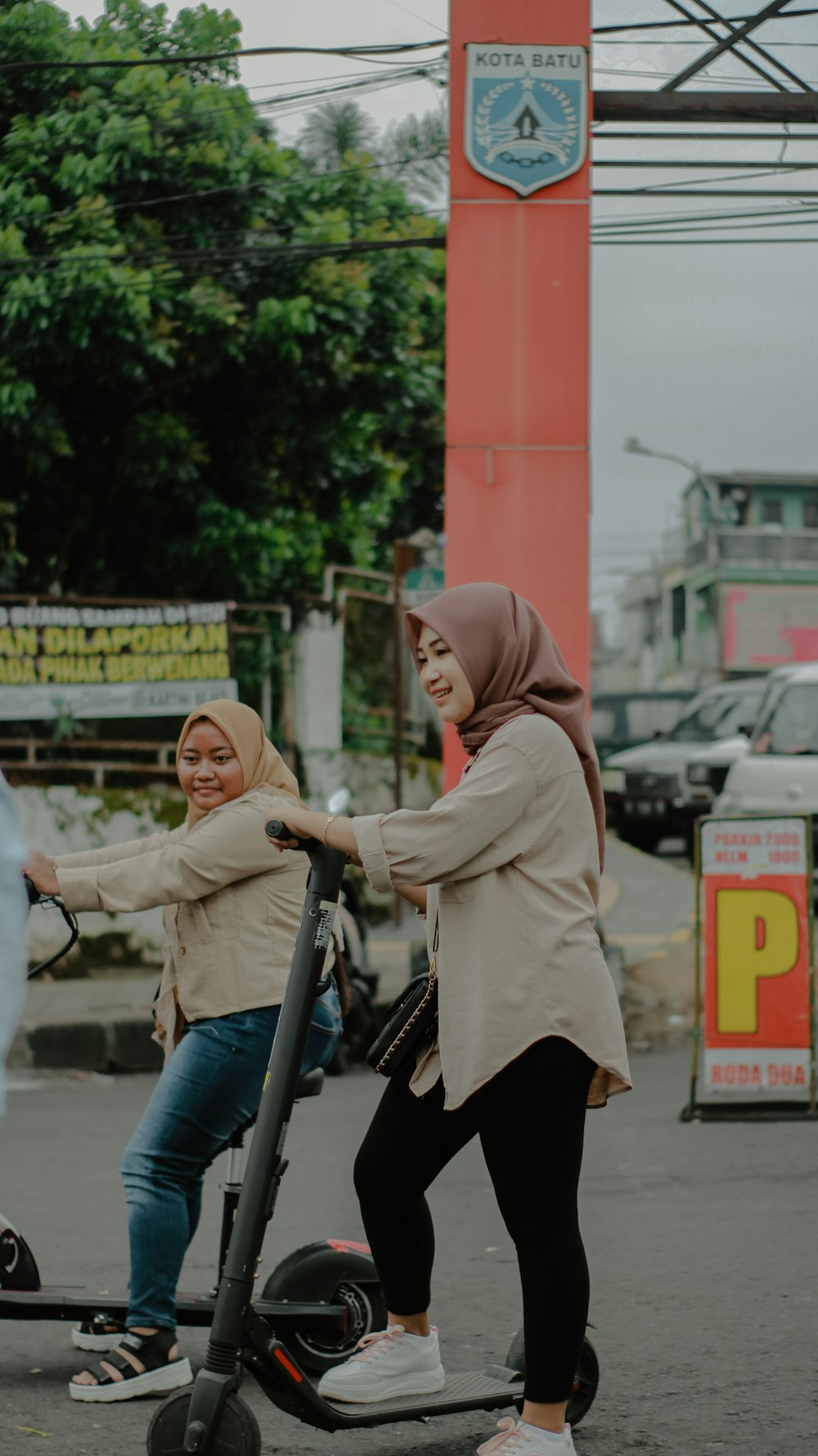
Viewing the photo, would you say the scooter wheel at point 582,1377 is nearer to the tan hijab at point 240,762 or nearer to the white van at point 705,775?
the tan hijab at point 240,762

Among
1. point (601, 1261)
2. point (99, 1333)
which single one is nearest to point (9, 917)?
point (99, 1333)

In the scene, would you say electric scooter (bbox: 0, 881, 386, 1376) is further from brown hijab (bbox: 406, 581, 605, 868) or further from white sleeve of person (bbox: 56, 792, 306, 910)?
brown hijab (bbox: 406, 581, 605, 868)

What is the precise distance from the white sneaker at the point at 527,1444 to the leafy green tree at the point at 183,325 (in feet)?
30.0

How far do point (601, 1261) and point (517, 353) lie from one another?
558cm

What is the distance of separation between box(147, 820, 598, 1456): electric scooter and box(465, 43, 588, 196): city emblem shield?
7032 millimetres

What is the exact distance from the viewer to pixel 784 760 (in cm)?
1477

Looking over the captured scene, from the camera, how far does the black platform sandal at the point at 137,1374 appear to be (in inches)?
147

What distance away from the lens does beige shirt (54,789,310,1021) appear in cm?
→ 373

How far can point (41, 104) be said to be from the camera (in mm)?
12227

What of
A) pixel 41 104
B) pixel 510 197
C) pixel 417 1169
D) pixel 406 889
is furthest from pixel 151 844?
pixel 41 104

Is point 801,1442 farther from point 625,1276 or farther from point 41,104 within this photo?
Answer: point 41,104

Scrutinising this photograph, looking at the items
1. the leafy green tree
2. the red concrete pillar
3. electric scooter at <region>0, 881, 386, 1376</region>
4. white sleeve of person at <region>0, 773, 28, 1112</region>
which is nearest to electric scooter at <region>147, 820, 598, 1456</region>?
electric scooter at <region>0, 881, 386, 1376</region>

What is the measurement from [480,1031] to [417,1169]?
354 mm

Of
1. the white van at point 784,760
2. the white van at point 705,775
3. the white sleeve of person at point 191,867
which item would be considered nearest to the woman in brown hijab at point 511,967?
the white sleeve of person at point 191,867
